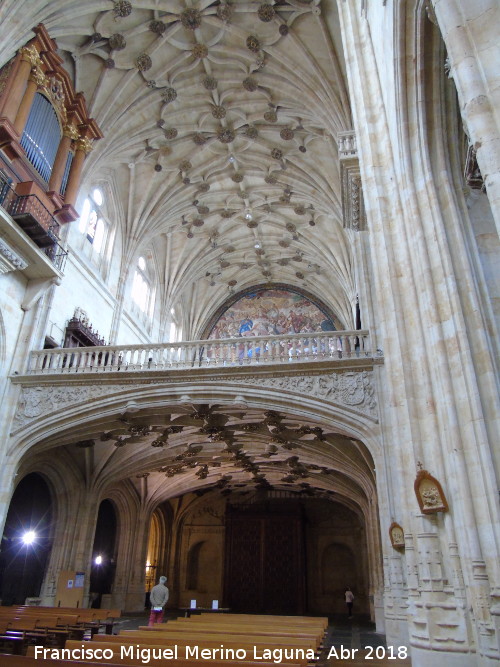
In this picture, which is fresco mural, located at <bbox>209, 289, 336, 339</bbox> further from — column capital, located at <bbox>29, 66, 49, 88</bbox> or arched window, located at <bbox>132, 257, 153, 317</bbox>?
column capital, located at <bbox>29, 66, 49, 88</bbox>

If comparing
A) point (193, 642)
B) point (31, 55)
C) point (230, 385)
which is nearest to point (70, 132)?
point (31, 55)

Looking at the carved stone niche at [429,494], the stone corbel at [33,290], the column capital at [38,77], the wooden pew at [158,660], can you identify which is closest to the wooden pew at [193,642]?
the wooden pew at [158,660]

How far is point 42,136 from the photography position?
12.8 metres

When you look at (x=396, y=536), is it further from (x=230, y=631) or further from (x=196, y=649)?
(x=196, y=649)

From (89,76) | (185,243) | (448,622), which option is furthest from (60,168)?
(448,622)

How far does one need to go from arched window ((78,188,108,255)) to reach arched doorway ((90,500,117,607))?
8.78 meters

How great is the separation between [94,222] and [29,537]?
10112 millimetres

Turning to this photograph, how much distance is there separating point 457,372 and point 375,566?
34.5 ft

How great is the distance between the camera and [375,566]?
14062mm

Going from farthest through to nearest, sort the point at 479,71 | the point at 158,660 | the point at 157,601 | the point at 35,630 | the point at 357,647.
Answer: the point at 357,647
the point at 157,601
the point at 35,630
the point at 158,660
the point at 479,71

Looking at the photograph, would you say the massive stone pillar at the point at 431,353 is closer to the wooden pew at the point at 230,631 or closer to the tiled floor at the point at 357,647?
the tiled floor at the point at 357,647

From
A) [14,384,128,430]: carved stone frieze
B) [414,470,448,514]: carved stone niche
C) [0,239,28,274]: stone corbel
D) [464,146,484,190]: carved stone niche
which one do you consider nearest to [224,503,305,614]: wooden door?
[14,384,128,430]: carved stone frieze

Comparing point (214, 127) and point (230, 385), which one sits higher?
point (214, 127)

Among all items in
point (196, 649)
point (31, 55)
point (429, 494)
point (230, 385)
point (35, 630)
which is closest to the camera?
point (196, 649)
